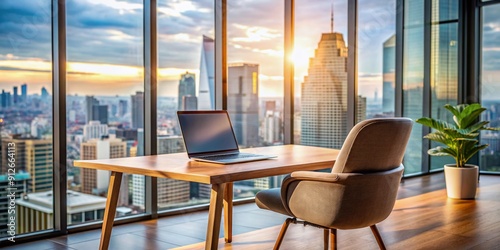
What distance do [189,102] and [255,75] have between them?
80 centimetres

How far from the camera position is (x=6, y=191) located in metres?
3.66

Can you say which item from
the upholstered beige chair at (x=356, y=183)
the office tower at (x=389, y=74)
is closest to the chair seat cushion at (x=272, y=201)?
the upholstered beige chair at (x=356, y=183)

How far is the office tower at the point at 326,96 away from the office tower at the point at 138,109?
1765mm

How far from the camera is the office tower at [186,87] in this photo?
4.60 meters

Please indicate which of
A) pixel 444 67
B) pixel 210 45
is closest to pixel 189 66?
pixel 210 45

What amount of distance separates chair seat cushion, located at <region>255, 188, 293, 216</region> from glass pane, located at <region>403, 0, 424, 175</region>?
165 inches

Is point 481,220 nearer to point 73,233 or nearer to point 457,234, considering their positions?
point 457,234

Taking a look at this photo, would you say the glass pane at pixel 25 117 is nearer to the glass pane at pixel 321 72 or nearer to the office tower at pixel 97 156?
the office tower at pixel 97 156

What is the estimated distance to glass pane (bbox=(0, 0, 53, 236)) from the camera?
363 centimetres

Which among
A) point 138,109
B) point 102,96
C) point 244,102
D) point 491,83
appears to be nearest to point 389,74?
point 491,83

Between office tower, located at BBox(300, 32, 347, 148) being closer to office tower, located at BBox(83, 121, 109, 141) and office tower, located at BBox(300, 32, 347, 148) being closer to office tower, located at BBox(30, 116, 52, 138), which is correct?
office tower, located at BBox(83, 121, 109, 141)

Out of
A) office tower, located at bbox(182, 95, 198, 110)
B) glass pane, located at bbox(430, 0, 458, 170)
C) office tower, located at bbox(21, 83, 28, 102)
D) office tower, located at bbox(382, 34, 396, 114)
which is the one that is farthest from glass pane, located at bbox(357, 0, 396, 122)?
office tower, located at bbox(21, 83, 28, 102)

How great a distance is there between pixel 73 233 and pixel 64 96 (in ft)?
3.15

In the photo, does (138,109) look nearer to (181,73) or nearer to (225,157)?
(181,73)
